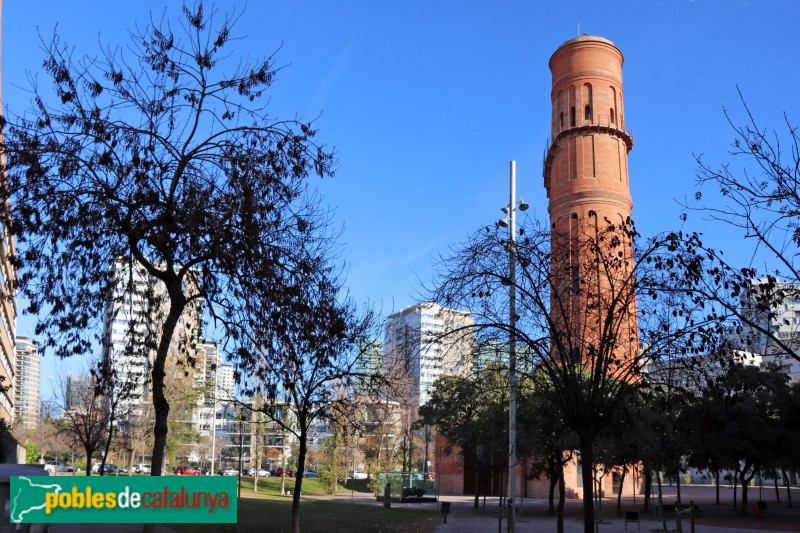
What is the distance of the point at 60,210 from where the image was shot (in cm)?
1121

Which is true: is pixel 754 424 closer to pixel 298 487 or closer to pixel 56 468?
pixel 298 487

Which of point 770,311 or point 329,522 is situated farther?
point 329,522

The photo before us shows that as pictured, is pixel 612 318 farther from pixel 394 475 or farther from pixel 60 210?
pixel 394 475

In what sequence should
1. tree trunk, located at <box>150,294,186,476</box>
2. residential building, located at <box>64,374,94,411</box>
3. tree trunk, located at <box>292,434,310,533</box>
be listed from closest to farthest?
tree trunk, located at <box>150,294,186,476</box> → tree trunk, located at <box>292,434,310,533</box> → residential building, located at <box>64,374,94,411</box>

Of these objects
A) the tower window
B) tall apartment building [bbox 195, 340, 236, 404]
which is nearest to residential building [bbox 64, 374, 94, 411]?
tall apartment building [bbox 195, 340, 236, 404]

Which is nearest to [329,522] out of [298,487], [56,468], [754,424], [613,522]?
[298,487]

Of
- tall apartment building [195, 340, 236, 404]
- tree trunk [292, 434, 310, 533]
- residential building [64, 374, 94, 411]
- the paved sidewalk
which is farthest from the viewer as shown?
residential building [64, 374, 94, 411]

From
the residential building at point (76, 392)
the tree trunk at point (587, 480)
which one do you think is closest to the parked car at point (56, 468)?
the residential building at point (76, 392)

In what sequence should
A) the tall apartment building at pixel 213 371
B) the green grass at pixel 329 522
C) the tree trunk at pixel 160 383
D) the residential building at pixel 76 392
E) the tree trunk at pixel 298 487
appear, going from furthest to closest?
the residential building at pixel 76 392
the green grass at pixel 329 522
the tree trunk at pixel 298 487
the tall apartment building at pixel 213 371
the tree trunk at pixel 160 383

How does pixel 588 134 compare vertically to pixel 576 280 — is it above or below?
above

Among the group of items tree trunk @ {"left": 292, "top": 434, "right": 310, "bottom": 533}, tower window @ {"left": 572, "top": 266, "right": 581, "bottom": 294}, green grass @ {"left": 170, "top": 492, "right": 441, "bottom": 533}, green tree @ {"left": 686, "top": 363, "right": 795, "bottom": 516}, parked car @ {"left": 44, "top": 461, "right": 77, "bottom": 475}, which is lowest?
parked car @ {"left": 44, "top": 461, "right": 77, "bottom": 475}

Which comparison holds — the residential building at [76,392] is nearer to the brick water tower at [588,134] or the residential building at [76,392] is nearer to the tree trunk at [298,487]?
the tree trunk at [298,487]

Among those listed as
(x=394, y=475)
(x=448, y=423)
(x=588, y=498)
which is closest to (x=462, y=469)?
(x=394, y=475)

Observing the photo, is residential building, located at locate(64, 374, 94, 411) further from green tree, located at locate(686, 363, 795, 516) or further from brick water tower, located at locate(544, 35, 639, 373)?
green tree, located at locate(686, 363, 795, 516)
